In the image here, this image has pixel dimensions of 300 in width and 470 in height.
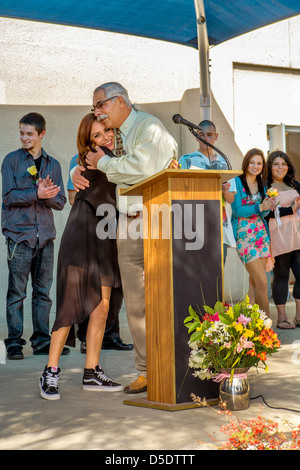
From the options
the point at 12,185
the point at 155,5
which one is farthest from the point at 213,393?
the point at 155,5

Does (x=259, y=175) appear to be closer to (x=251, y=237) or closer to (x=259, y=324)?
(x=251, y=237)

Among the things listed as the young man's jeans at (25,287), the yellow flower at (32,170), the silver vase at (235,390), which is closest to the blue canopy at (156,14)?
the yellow flower at (32,170)

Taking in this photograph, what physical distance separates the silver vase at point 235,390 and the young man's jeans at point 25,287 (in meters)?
2.37

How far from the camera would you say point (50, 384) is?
369 cm

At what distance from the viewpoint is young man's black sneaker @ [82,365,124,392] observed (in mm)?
3855

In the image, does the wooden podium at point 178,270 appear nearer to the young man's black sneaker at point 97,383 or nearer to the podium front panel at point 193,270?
the podium front panel at point 193,270

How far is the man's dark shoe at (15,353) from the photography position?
5038 millimetres

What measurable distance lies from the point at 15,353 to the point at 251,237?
94.5 inches

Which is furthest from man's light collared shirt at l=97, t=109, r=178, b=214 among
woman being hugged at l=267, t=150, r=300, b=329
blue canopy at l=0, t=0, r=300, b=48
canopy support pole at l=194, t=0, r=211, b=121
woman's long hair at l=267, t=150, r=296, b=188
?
canopy support pole at l=194, t=0, r=211, b=121

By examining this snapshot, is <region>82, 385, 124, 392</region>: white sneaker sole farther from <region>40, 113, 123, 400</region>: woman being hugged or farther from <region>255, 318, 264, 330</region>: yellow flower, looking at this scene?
<region>255, 318, 264, 330</region>: yellow flower

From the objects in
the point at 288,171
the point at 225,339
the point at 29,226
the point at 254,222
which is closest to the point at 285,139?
the point at 288,171

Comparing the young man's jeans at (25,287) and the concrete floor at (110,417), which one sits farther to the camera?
Answer: the young man's jeans at (25,287)

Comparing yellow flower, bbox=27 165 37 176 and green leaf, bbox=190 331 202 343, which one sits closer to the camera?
green leaf, bbox=190 331 202 343

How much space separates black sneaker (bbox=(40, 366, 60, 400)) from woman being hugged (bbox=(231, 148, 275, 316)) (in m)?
2.55
